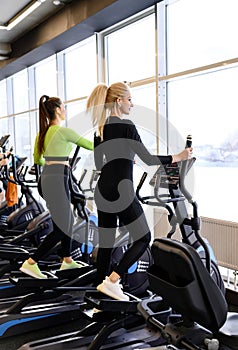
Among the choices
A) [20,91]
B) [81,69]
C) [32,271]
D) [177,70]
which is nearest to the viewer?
[32,271]

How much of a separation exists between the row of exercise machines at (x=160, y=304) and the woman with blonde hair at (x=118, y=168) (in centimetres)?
14

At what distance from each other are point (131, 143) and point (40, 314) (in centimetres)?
163

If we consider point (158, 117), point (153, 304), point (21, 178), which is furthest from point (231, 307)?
point (21, 178)

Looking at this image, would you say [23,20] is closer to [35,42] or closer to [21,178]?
[35,42]

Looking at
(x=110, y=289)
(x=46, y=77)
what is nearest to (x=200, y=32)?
(x=110, y=289)

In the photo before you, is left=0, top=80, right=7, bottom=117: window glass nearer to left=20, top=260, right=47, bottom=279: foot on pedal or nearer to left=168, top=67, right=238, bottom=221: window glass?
left=168, top=67, right=238, bottom=221: window glass

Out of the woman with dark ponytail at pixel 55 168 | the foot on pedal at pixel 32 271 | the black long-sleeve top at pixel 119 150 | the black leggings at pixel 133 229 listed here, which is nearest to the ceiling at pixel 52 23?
the woman with dark ponytail at pixel 55 168

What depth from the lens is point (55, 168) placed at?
359cm

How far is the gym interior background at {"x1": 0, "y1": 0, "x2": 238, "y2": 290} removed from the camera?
405 centimetres

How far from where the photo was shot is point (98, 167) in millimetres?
3033

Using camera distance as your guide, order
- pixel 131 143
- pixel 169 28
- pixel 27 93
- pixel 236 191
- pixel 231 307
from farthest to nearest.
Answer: pixel 27 93, pixel 169 28, pixel 236 191, pixel 231 307, pixel 131 143

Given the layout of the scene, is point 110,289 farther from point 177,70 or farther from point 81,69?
point 81,69

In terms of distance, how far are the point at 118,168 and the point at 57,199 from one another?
3.22 ft

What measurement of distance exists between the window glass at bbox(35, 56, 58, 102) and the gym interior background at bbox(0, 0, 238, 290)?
0.79 metres
